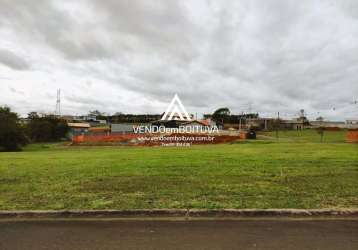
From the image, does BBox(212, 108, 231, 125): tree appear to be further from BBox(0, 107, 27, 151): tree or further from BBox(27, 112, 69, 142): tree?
BBox(0, 107, 27, 151): tree

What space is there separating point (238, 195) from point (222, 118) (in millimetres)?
96171

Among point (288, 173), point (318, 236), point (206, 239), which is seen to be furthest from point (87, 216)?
point (288, 173)

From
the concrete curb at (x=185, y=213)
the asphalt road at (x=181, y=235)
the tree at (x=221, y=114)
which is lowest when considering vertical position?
the asphalt road at (x=181, y=235)

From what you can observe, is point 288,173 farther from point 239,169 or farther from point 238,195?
point 238,195

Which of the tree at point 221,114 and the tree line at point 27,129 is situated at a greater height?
the tree at point 221,114

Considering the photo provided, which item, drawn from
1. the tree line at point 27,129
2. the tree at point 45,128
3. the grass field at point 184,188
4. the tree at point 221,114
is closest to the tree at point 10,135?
the tree line at point 27,129

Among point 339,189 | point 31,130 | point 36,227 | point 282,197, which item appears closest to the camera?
point 36,227

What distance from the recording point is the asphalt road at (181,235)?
13.0 ft

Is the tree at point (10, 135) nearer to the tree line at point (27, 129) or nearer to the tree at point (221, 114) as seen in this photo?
the tree line at point (27, 129)

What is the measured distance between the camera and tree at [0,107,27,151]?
38.3m

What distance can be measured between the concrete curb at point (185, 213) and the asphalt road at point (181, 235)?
25 centimetres

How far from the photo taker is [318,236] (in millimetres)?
4211

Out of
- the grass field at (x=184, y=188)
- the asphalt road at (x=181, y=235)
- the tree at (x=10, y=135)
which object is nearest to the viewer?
the asphalt road at (x=181, y=235)

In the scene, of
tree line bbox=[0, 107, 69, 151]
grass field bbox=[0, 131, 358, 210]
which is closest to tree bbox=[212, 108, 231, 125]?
tree line bbox=[0, 107, 69, 151]
